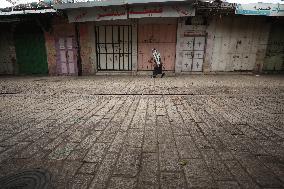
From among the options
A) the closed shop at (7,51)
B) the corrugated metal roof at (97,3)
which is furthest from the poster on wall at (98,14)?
the closed shop at (7,51)

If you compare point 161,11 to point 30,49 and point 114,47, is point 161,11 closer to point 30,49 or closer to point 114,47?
point 114,47

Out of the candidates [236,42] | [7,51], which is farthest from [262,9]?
[7,51]

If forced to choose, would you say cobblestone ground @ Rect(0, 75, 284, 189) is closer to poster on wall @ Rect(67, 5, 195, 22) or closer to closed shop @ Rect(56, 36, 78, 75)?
poster on wall @ Rect(67, 5, 195, 22)

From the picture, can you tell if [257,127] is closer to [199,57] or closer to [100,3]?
[199,57]

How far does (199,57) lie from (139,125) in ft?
30.7

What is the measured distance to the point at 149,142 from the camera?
332cm

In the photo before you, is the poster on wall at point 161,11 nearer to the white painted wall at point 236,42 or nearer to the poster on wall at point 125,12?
the poster on wall at point 125,12

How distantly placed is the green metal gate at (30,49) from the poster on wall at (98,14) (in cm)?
316

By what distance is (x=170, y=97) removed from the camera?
21.6ft

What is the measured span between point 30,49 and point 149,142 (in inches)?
510

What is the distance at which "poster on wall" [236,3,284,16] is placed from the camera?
10.4 meters

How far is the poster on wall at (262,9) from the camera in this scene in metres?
10.4

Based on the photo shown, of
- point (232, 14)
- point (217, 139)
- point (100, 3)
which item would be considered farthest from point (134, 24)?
point (217, 139)

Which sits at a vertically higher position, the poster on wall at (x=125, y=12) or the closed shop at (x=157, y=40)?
the poster on wall at (x=125, y=12)
